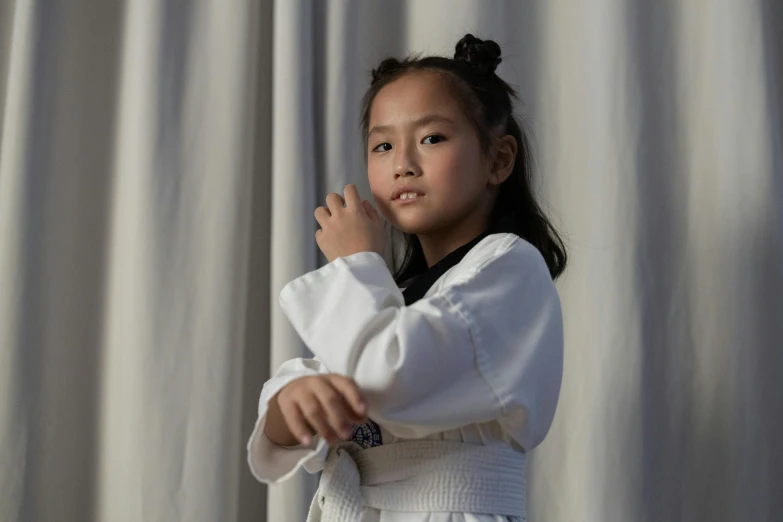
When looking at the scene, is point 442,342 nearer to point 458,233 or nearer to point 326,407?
point 326,407

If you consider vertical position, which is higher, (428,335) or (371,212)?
(371,212)

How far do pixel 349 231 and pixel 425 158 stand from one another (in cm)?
14

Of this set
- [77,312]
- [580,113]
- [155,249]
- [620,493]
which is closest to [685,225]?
[580,113]

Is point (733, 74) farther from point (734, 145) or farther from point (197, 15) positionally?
point (197, 15)

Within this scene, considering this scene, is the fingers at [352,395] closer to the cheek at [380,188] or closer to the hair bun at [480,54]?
the cheek at [380,188]

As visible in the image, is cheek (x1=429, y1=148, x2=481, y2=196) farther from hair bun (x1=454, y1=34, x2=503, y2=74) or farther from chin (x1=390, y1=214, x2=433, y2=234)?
hair bun (x1=454, y1=34, x2=503, y2=74)

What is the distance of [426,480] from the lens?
0.82 meters

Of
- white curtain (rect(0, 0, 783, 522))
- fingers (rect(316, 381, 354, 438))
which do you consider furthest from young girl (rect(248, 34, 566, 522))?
white curtain (rect(0, 0, 783, 522))

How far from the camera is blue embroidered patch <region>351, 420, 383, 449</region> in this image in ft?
2.87

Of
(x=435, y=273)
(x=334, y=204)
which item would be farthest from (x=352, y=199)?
(x=435, y=273)

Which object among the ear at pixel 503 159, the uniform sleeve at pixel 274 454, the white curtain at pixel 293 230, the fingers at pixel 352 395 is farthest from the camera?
the white curtain at pixel 293 230

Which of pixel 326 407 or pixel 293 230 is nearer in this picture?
pixel 326 407

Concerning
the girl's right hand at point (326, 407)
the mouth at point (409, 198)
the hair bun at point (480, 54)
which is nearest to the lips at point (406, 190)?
the mouth at point (409, 198)

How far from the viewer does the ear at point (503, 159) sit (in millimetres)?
1032
